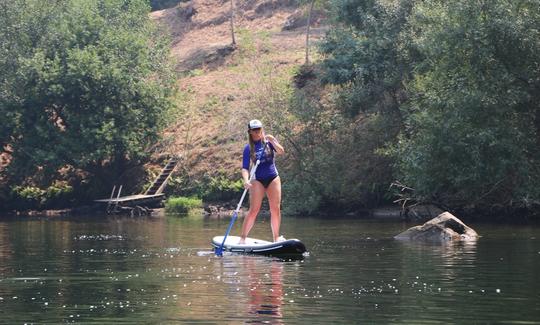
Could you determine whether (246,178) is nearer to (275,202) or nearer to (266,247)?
(275,202)

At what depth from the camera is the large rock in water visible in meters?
28.3

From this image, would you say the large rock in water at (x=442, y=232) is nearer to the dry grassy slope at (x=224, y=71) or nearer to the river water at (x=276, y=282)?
the river water at (x=276, y=282)

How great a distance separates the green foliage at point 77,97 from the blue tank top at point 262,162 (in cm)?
2995

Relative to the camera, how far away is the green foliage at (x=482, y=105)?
3500 cm

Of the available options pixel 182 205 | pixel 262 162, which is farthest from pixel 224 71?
pixel 262 162

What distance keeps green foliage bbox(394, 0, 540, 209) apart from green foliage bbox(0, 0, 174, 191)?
21.1 meters

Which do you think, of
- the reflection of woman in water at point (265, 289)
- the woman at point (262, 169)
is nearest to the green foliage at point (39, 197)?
the woman at point (262, 169)

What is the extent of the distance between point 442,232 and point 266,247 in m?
6.11

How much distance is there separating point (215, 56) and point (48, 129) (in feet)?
60.1

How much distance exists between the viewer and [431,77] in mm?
38312

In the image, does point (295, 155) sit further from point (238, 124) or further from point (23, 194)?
point (23, 194)

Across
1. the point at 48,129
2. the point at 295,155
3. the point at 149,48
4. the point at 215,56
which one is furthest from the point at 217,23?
the point at 295,155

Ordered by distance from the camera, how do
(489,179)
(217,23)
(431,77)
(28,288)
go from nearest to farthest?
(28,288)
(489,179)
(431,77)
(217,23)

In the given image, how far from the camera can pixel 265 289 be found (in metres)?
17.9
